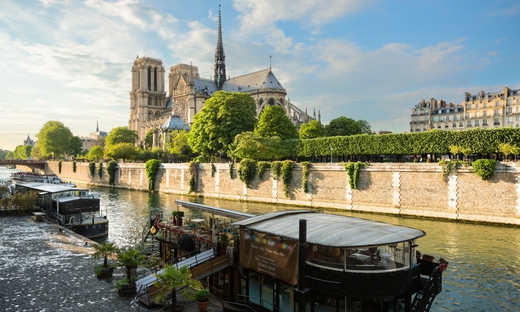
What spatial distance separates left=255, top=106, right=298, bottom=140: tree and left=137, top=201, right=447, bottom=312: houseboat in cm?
4488

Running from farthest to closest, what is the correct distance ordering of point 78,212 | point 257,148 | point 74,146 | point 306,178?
point 74,146 < point 257,148 < point 306,178 < point 78,212

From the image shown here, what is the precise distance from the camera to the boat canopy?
9352 mm

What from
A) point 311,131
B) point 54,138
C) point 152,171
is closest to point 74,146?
point 54,138

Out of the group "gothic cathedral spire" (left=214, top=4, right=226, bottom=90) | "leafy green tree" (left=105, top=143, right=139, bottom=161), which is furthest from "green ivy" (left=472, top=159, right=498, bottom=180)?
"gothic cathedral spire" (left=214, top=4, right=226, bottom=90)

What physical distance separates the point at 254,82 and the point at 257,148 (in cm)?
5404

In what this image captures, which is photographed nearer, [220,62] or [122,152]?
[122,152]

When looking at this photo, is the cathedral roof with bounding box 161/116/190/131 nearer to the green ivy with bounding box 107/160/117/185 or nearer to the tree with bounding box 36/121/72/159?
the green ivy with bounding box 107/160/117/185

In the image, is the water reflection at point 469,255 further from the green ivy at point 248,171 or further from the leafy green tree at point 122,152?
the leafy green tree at point 122,152

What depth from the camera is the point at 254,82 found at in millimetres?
97562

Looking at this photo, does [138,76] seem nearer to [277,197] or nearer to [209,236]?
[277,197]

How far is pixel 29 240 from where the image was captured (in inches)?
810

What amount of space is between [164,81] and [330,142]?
98.9m

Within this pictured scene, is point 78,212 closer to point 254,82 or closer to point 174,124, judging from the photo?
point 174,124

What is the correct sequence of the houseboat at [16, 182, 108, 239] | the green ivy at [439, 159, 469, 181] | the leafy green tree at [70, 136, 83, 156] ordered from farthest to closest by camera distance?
the leafy green tree at [70, 136, 83, 156]
the green ivy at [439, 159, 469, 181]
the houseboat at [16, 182, 108, 239]
